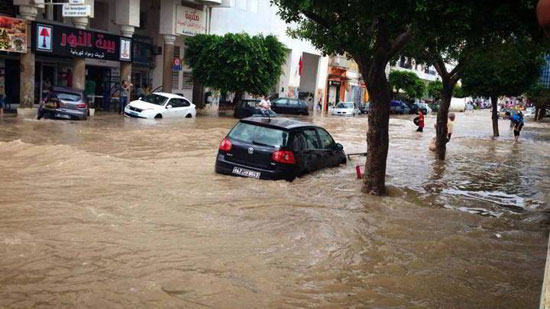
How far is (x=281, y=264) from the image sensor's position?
6074 millimetres

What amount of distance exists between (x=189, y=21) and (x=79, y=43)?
8000mm

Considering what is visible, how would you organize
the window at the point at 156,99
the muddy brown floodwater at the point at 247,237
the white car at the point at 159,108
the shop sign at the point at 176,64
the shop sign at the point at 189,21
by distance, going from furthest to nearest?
the shop sign at the point at 176,64 → the shop sign at the point at 189,21 → the window at the point at 156,99 → the white car at the point at 159,108 → the muddy brown floodwater at the point at 247,237

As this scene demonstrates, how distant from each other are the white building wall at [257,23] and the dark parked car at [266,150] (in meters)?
22.3

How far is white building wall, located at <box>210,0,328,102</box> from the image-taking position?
34.5 metres

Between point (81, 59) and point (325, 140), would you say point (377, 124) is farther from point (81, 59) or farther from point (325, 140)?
point (81, 59)

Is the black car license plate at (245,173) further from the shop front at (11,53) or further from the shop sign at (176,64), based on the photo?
the shop sign at (176,64)

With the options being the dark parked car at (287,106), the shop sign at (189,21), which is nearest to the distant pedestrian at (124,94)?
the shop sign at (189,21)

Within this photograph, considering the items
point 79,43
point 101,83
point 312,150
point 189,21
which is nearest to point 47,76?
point 79,43

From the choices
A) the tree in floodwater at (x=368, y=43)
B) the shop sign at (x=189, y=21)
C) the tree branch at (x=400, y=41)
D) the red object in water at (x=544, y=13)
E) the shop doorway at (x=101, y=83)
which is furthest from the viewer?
the shop sign at (x=189, y=21)

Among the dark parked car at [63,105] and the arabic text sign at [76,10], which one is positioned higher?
the arabic text sign at [76,10]

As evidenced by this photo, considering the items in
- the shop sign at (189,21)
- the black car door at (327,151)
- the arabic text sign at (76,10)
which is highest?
the shop sign at (189,21)

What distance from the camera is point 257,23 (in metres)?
37.7

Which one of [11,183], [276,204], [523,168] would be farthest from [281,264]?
[523,168]

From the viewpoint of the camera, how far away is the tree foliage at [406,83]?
58.5 meters
